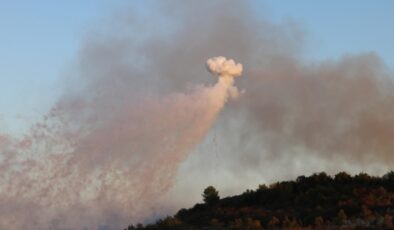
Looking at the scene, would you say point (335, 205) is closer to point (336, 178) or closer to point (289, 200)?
point (289, 200)

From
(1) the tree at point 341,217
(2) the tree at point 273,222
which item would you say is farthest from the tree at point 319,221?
(2) the tree at point 273,222

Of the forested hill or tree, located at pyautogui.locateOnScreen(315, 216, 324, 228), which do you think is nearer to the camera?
tree, located at pyautogui.locateOnScreen(315, 216, 324, 228)

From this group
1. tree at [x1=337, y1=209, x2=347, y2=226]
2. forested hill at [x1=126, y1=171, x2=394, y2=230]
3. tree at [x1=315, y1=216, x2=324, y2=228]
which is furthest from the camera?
forested hill at [x1=126, y1=171, x2=394, y2=230]

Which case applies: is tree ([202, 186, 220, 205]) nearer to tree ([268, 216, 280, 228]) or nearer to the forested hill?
the forested hill

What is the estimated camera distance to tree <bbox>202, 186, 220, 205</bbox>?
59.7 m

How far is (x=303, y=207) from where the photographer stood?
169ft

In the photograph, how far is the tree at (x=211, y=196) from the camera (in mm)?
59688

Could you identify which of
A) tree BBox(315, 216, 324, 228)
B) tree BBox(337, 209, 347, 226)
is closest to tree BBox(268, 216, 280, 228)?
tree BBox(315, 216, 324, 228)

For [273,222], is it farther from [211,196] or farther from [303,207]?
[211,196]

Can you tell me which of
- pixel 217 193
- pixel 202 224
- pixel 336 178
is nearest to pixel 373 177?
pixel 336 178

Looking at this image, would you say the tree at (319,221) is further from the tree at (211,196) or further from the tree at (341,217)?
the tree at (211,196)

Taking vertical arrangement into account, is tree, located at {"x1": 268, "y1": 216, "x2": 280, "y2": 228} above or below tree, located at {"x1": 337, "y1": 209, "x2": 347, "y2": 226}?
above

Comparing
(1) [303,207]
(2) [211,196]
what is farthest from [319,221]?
(2) [211,196]

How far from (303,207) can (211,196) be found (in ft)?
36.1
